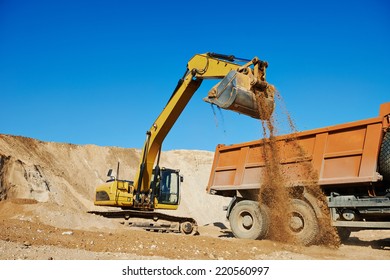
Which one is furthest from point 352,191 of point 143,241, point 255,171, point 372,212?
point 143,241

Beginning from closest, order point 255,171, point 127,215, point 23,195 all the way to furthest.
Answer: point 255,171 → point 127,215 → point 23,195

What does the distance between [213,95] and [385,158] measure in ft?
13.5

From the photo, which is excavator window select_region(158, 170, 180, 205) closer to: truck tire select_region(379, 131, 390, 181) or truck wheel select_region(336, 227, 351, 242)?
truck wheel select_region(336, 227, 351, 242)

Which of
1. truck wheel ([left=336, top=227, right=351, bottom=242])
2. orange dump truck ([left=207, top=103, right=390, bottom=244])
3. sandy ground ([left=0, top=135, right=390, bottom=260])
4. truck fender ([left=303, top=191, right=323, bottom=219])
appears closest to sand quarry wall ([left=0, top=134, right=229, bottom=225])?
sandy ground ([left=0, top=135, right=390, bottom=260])

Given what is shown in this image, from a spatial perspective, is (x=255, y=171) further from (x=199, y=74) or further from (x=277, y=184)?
(x=199, y=74)

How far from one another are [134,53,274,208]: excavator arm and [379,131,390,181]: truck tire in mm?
2606

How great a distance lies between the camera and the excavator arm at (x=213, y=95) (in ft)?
28.4

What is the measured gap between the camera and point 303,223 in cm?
870

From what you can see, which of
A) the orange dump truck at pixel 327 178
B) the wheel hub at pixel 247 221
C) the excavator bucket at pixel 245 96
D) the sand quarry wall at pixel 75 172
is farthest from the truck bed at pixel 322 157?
the sand quarry wall at pixel 75 172

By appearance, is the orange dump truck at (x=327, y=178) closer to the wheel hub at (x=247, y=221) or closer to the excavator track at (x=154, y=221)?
the wheel hub at (x=247, y=221)

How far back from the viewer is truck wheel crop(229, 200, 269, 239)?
9492 millimetres

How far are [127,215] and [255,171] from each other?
5.03m

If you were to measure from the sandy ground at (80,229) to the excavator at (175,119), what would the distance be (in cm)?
110

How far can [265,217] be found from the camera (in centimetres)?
950
